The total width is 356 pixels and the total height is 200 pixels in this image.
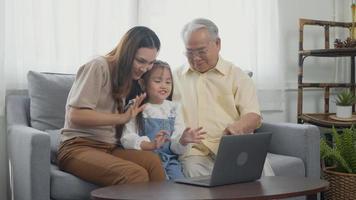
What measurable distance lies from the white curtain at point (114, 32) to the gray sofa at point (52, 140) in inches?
7.0

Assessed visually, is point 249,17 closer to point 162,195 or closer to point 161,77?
point 161,77

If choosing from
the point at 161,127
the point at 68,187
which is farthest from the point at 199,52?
the point at 68,187

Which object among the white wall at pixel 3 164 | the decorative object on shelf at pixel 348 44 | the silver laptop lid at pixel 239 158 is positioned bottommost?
the white wall at pixel 3 164

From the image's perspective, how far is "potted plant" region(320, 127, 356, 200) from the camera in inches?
109

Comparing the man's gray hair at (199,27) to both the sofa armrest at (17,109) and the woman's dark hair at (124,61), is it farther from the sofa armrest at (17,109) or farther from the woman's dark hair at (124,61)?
the sofa armrest at (17,109)

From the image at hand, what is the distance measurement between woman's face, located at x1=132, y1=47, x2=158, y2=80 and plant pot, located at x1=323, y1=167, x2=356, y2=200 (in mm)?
1329

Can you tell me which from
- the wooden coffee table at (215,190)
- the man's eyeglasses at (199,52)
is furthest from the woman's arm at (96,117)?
the man's eyeglasses at (199,52)

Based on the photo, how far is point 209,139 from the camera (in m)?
2.31

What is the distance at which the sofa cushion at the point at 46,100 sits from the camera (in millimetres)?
2436

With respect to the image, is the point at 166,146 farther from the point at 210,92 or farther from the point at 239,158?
the point at 239,158

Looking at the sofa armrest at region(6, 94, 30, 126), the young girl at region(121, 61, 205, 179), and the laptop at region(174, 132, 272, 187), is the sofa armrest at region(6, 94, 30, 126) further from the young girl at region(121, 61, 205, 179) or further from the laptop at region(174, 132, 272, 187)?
the laptop at region(174, 132, 272, 187)

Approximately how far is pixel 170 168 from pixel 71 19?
1091mm

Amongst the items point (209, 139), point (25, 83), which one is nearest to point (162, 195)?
point (209, 139)

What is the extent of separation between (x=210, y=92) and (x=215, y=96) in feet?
0.10
